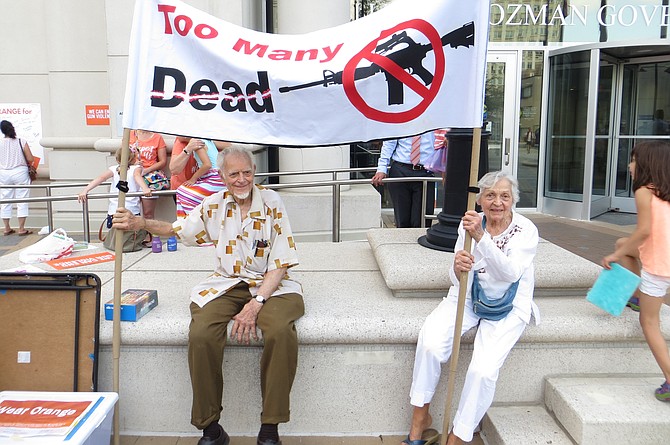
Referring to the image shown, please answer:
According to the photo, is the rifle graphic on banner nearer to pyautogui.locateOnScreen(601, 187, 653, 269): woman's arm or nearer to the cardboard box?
pyautogui.locateOnScreen(601, 187, 653, 269): woman's arm

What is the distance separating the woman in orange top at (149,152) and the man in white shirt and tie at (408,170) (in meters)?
2.78

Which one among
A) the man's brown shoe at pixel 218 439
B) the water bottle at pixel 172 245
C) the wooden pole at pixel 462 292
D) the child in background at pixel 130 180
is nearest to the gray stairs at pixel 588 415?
the wooden pole at pixel 462 292

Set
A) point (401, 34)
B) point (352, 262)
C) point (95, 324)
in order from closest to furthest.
Result: point (401, 34)
point (95, 324)
point (352, 262)

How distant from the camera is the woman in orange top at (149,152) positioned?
22.4 ft

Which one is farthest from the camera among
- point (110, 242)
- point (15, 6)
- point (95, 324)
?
point (15, 6)

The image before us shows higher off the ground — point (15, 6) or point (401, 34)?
point (15, 6)

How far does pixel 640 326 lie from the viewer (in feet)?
10.9

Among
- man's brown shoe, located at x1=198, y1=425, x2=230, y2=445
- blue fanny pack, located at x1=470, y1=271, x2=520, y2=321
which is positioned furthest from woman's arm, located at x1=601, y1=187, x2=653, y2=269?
man's brown shoe, located at x1=198, y1=425, x2=230, y2=445

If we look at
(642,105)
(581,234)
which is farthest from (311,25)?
(642,105)

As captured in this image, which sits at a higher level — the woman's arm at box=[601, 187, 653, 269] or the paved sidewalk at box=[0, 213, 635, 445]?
the woman's arm at box=[601, 187, 653, 269]

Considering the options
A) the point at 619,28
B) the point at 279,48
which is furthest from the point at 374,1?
the point at 279,48

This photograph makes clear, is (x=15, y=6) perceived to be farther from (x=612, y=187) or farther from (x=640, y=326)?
(x=612, y=187)

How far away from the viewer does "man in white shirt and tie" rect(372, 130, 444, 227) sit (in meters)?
5.61

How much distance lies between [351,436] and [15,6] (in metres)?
9.92
